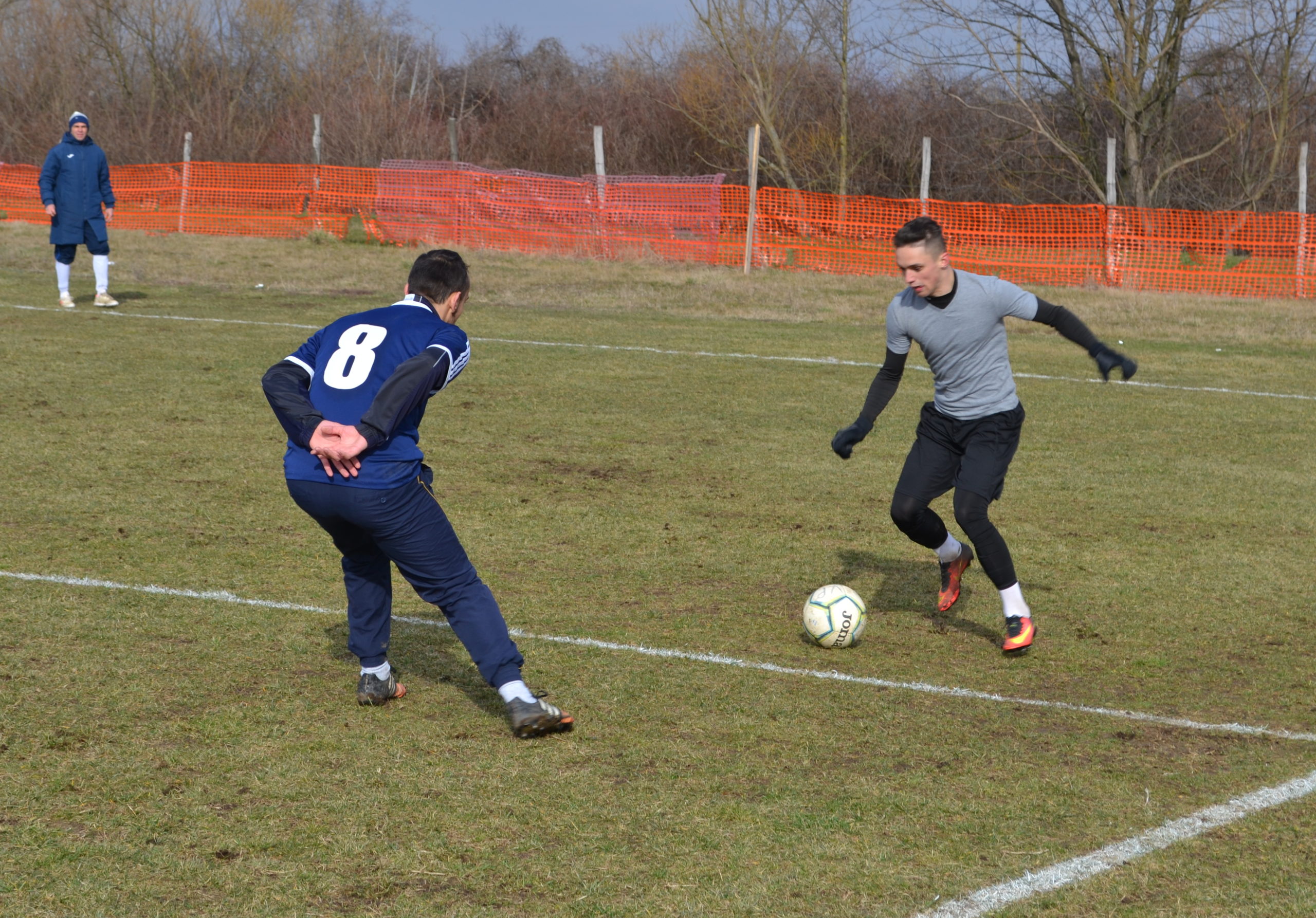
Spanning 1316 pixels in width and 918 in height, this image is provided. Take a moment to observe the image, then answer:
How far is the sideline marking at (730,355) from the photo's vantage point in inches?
532

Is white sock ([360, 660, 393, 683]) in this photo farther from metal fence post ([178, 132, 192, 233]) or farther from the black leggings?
metal fence post ([178, 132, 192, 233])

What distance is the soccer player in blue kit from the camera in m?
4.53

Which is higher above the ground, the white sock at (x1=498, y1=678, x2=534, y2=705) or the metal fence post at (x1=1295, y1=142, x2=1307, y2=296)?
the metal fence post at (x1=1295, y1=142, x2=1307, y2=296)

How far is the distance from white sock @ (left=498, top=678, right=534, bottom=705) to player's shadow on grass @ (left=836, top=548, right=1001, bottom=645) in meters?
2.41

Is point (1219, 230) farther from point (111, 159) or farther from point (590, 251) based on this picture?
→ point (111, 159)

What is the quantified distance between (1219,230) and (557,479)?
62.0ft

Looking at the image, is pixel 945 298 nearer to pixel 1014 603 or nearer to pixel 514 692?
pixel 1014 603

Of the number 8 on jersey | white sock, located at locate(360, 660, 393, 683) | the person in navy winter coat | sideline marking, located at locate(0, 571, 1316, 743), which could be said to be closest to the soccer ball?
sideline marking, located at locate(0, 571, 1316, 743)

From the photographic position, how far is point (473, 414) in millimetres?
11391

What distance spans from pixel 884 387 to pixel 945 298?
537 millimetres

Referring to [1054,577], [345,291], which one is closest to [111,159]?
[345,291]

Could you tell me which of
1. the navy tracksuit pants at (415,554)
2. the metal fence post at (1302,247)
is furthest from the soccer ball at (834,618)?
the metal fence post at (1302,247)

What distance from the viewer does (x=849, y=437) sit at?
20.7 feet

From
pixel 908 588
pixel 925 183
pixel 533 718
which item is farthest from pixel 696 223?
pixel 533 718
